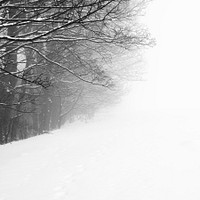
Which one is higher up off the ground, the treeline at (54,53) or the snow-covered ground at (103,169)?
the treeline at (54,53)

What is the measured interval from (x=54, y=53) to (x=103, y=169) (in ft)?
15.5

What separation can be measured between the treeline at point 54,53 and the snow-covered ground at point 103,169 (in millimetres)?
1418

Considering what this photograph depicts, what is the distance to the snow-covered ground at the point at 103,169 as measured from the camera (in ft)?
16.6

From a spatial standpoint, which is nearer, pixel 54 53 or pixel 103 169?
pixel 103 169

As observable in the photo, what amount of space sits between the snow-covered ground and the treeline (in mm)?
1418

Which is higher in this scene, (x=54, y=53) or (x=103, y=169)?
(x=54, y=53)

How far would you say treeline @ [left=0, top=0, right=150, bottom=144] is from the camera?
237 inches

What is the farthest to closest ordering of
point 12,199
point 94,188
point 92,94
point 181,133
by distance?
point 92,94, point 181,133, point 94,188, point 12,199

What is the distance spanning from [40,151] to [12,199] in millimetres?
3727

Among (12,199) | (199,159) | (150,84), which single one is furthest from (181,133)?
(150,84)

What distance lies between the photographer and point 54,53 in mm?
9883

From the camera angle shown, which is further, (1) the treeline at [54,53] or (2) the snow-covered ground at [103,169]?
(1) the treeline at [54,53]

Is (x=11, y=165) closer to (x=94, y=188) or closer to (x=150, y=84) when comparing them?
(x=94, y=188)

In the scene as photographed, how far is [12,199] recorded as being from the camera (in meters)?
4.93
